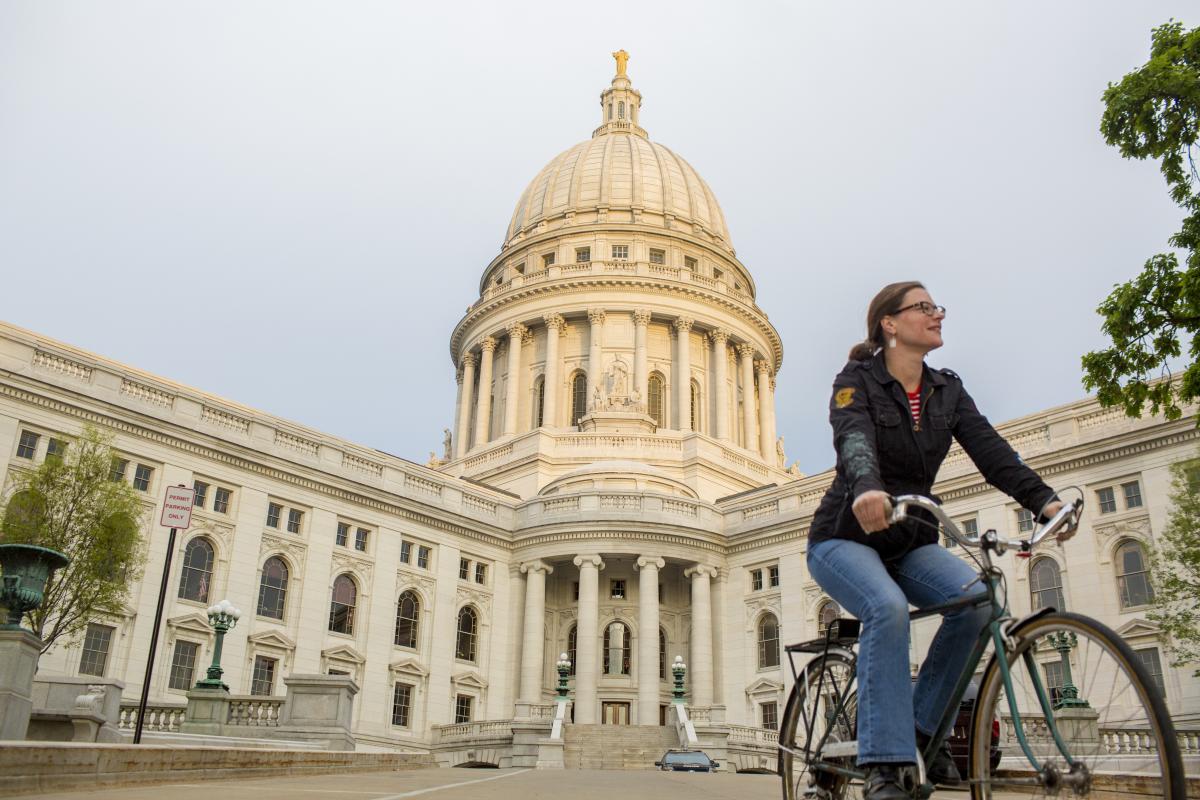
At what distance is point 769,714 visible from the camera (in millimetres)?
49531

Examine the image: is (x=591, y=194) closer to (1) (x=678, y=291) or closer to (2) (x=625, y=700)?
(1) (x=678, y=291)

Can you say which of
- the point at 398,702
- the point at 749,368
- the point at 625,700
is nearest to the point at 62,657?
the point at 398,702

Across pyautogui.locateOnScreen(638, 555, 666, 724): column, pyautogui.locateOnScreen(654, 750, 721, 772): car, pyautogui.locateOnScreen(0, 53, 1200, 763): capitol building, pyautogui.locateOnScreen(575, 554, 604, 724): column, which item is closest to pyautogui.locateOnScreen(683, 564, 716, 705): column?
pyautogui.locateOnScreen(0, 53, 1200, 763): capitol building

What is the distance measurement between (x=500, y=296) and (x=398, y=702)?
3408 cm

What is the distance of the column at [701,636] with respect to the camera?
165ft

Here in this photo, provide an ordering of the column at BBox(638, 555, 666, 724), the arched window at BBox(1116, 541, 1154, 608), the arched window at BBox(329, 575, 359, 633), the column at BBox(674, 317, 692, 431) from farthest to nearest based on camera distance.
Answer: the column at BBox(674, 317, 692, 431) → the column at BBox(638, 555, 666, 724) → the arched window at BBox(329, 575, 359, 633) → the arched window at BBox(1116, 541, 1154, 608)

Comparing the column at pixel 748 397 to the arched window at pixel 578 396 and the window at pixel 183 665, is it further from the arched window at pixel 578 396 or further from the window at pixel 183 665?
the window at pixel 183 665

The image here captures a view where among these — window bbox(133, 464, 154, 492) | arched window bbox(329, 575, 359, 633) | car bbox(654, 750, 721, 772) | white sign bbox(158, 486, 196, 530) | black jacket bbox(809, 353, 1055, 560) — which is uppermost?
window bbox(133, 464, 154, 492)

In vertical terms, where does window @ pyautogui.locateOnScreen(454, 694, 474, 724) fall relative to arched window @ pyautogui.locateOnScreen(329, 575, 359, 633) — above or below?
below

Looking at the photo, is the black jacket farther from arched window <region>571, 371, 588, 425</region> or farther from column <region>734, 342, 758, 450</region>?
column <region>734, 342, 758, 450</region>

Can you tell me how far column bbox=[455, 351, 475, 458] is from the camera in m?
74.8

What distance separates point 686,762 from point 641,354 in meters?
37.9

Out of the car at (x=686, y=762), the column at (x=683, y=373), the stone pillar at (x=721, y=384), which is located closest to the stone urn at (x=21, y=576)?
the car at (x=686, y=762)

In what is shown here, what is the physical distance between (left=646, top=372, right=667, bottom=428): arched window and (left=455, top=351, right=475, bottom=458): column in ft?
44.3
